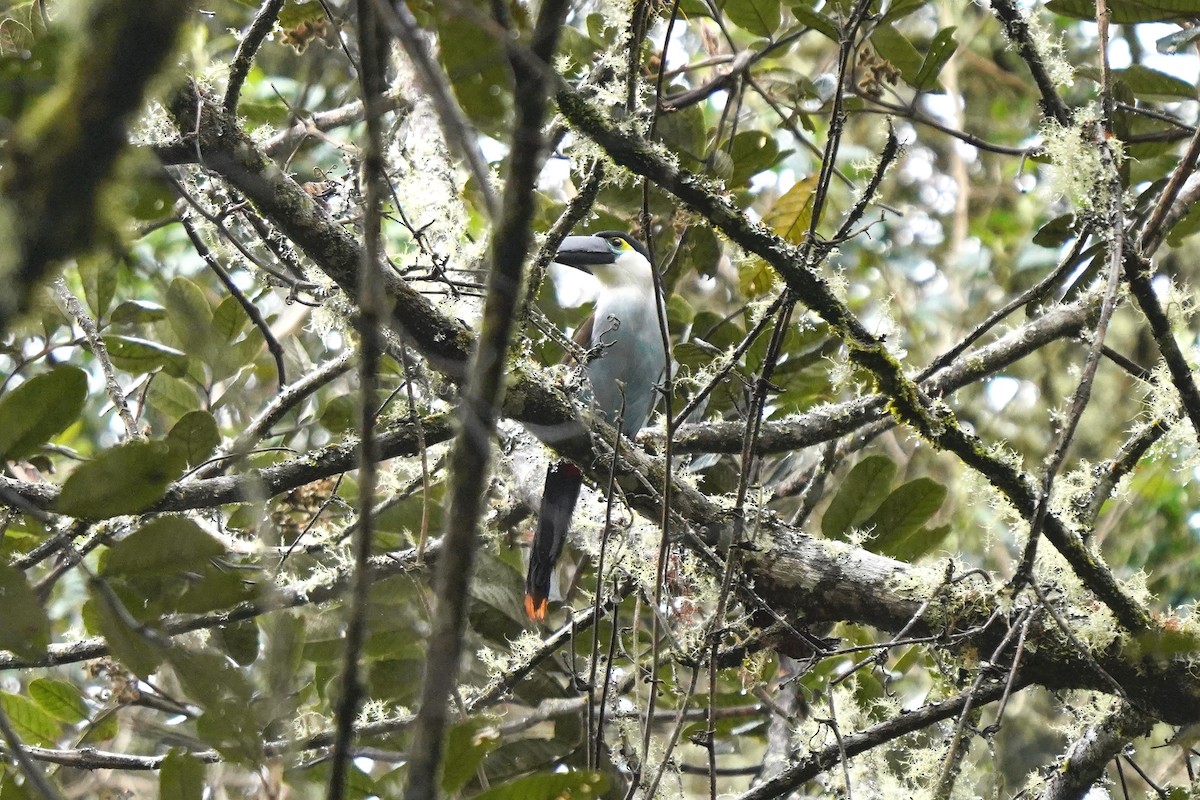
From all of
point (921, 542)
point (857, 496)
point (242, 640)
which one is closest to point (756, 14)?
point (857, 496)

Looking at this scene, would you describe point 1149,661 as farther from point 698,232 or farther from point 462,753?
point 698,232

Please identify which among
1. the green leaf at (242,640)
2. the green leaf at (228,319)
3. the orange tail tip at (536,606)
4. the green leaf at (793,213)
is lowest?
the green leaf at (242,640)

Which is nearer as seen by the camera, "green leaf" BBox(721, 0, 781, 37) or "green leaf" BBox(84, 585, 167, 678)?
"green leaf" BBox(84, 585, 167, 678)

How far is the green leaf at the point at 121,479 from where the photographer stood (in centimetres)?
112

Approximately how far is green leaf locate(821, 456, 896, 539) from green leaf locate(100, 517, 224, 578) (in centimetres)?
182

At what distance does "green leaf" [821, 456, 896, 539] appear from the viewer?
2658 millimetres

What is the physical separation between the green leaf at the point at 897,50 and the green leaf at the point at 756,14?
0.29 metres

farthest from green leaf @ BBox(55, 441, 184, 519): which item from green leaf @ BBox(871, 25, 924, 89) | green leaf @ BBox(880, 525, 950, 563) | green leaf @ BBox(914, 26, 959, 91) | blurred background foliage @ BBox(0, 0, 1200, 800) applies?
green leaf @ BBox(871, 25, 924, 89)

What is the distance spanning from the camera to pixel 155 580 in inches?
53.0

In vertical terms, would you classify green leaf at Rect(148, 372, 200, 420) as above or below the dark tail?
above

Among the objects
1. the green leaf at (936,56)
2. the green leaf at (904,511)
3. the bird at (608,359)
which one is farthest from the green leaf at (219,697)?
the green leaf at (936,56)

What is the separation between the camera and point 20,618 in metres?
1.05

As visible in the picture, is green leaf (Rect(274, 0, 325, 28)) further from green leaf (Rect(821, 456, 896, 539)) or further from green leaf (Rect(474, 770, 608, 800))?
green leaf (Rect(474, 770, 608, 800))

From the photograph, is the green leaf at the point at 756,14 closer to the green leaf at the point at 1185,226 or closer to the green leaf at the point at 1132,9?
the green leaf at the point at 1132,9
